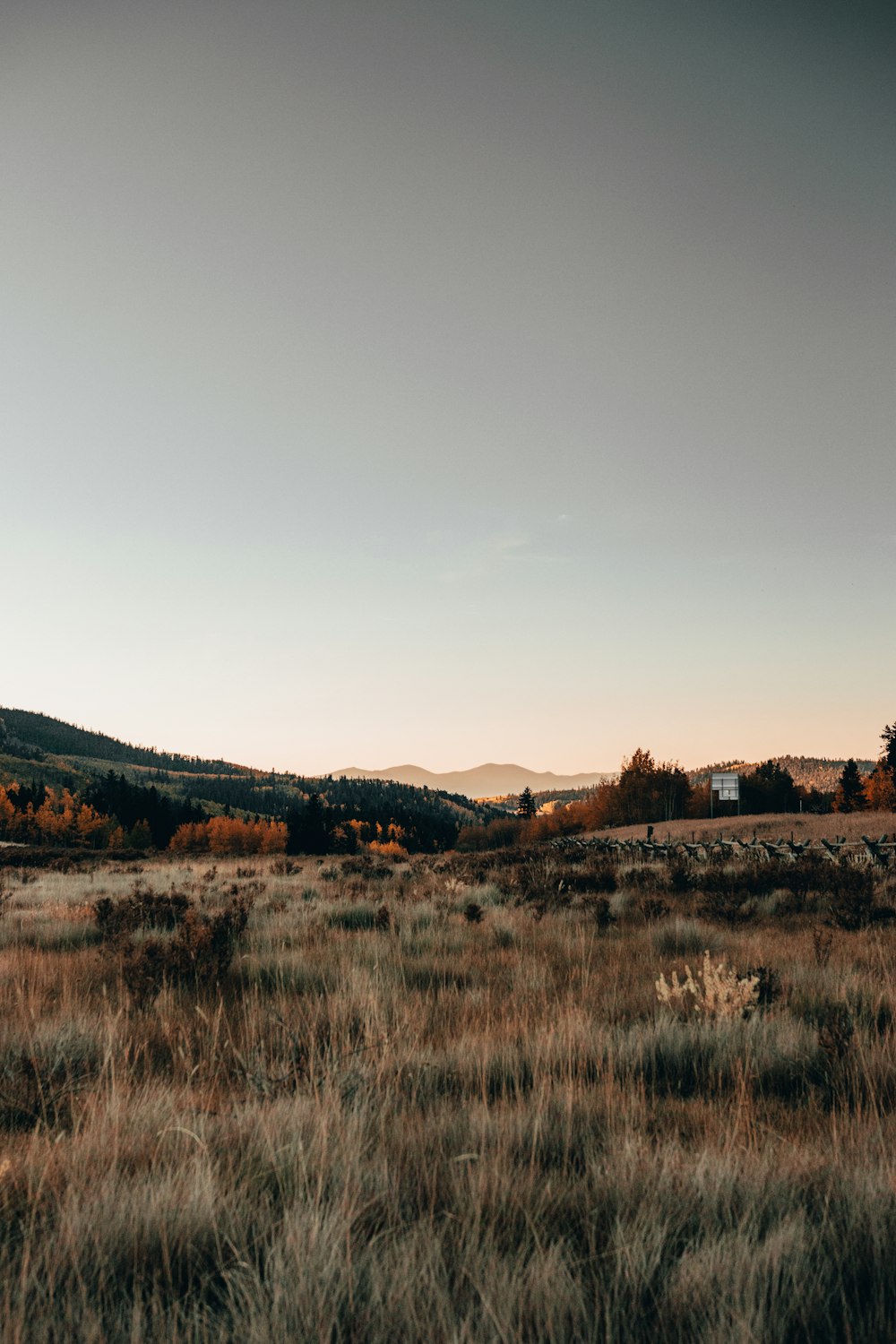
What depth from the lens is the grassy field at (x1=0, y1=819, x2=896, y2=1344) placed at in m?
1.74

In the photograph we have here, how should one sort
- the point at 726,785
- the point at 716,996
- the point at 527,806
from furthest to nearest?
the point at 527,806 < the point at 726,785 < the point at 716,996

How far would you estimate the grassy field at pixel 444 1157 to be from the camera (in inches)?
68.5

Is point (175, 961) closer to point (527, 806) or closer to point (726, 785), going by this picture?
point (726, 785)

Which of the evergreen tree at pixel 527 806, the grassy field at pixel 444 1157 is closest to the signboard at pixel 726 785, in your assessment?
the evergreen tree at pixel 527 806

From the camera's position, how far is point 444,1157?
2547 mm

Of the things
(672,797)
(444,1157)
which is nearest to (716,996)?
(444,1157)

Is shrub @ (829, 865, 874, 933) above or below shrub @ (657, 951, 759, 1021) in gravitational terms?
below

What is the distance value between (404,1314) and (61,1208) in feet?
3.80

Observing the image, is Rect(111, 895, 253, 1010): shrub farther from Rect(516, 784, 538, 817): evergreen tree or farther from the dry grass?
Rect(516, 784, 538, 817): evergreen tree

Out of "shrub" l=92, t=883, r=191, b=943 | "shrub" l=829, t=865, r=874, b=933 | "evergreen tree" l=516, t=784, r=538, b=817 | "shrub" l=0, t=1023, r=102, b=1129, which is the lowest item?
Result: "evergreen tree" l=516, t=784, r=538, b=817

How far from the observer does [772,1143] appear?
2.68 meters

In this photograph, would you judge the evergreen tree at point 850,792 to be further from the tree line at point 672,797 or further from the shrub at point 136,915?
the shrub at point 136,915

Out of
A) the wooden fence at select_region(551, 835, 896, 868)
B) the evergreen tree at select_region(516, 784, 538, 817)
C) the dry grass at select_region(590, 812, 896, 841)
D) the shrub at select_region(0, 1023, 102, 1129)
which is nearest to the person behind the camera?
the shrub at select_region(0, 1023, 102, 1129)

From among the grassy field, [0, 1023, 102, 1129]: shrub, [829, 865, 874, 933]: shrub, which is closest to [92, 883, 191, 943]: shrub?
the grassy field
